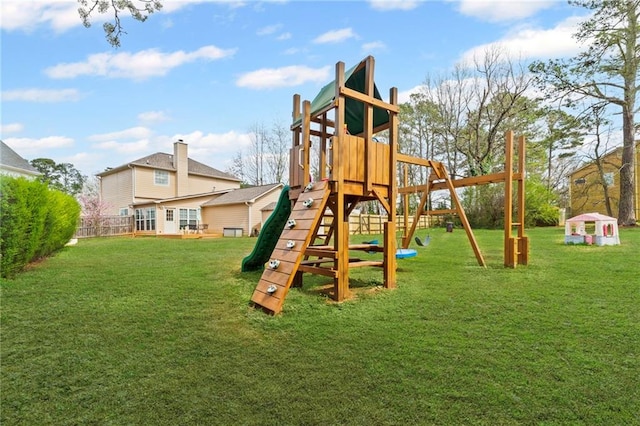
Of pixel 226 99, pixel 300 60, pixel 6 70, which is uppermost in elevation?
pixel 300 60

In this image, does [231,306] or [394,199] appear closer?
[231,306]

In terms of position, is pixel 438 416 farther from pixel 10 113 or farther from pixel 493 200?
pixel 493 200

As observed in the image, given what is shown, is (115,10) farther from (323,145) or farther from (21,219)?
(323,145)

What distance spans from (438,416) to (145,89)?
10.6m

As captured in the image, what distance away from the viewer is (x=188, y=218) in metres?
23.1

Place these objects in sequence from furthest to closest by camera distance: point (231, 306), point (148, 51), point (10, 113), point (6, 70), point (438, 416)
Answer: point (148, 51) < point (10, 113) < point (6, 70) < point (231, 306) < point (438, 416)

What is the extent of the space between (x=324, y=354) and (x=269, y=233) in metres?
3.99

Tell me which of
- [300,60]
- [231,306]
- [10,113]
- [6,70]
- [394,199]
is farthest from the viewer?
[300,60]

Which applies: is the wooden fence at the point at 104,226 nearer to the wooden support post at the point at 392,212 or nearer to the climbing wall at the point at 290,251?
the climbing wall at the point at 290,251

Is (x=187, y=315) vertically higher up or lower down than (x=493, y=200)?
lower down

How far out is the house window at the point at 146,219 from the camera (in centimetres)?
2189

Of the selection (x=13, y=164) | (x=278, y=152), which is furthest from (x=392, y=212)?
(x=278, y=152)

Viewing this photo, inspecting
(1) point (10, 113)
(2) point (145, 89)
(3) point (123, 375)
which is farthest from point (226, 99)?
(3) point (123, 375)

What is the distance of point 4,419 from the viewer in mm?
2266
